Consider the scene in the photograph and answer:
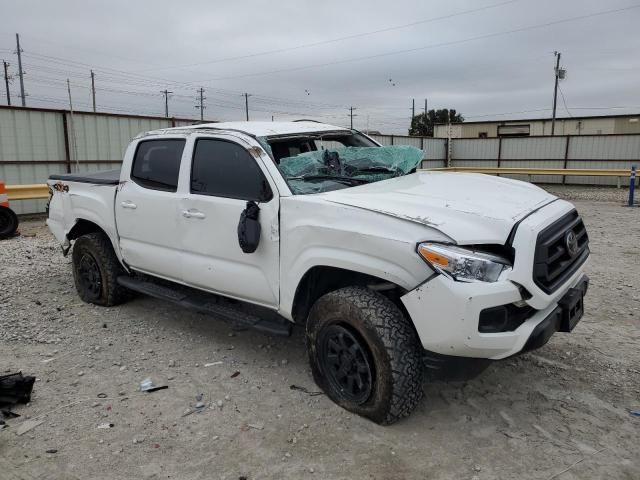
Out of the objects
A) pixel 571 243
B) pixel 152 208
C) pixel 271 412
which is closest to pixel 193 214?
pixel 152 208

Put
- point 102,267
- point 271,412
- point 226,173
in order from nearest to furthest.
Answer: point 271,412 < point 226,173 < point 102,267

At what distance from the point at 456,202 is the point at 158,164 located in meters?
2.79

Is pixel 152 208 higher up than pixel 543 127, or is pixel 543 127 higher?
pixel 543 127

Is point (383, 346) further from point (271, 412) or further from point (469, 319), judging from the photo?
point (271, 412)

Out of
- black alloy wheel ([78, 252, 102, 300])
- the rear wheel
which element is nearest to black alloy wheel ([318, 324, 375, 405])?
black alloy wheel ([78, 252, 102, 300])

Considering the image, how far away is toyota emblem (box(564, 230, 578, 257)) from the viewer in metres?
3.22

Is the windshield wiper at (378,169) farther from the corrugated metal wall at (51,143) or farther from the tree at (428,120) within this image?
the tree at (428,120)

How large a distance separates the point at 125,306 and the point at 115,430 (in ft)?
8.27

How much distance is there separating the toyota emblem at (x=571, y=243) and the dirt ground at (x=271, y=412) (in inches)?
40.0

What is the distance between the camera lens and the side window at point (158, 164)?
14.4 feet

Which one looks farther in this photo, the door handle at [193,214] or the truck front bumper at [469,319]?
the door handle at [193,214]

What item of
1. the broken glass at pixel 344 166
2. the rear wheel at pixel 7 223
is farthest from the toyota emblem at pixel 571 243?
the rear wheel at pixel 7 223

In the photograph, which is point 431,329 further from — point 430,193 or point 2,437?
point 2,437

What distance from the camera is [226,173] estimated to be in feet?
12.9
